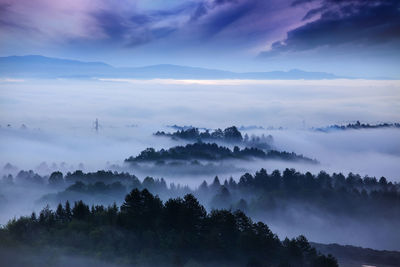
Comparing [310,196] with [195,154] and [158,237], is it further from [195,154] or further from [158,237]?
[195,154]

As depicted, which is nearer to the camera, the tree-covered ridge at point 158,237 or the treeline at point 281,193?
the tree-covered ridge at point 158,237

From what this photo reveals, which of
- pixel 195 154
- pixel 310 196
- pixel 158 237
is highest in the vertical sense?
pixel 195 154

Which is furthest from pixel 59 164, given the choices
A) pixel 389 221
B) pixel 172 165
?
pixel 389 221

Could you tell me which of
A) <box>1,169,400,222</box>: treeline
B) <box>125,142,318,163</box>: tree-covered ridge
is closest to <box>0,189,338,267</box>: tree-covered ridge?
<box>1,169,400,222</box>: treeline

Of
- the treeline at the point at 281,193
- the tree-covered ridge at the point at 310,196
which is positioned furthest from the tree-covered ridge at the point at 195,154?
the tree-covered ridge at the point at 310,196

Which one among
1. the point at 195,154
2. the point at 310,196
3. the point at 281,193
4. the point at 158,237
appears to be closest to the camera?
the point at 158,237

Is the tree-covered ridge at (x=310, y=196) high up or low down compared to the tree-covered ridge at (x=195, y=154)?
down

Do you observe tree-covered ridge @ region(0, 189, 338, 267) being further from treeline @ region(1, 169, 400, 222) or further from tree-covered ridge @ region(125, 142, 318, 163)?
tree-covered ridge @ region(125, 142, 318, 163)

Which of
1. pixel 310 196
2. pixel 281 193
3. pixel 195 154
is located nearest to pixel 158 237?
pixel 281 193

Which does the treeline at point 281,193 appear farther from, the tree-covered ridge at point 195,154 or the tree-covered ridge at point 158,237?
the tree-covered ridge at point 158,237
